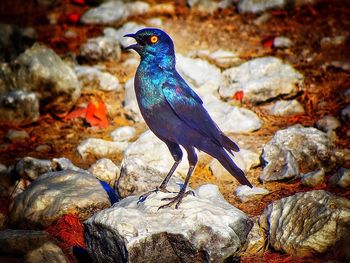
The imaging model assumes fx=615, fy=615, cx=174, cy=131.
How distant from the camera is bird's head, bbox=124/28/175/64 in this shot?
511 centimetres

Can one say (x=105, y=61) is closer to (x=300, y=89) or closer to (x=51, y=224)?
(x=300, y=89)

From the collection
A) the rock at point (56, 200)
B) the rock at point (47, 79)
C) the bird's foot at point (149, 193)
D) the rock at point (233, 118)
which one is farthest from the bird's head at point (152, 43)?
the rock at point (47, 79)

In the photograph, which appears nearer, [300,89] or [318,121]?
[318,121]

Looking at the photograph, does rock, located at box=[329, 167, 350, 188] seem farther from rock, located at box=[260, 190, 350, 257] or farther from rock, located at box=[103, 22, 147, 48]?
rock, located at box=[103, 22, 147, 48]

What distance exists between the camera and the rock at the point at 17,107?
319 inches

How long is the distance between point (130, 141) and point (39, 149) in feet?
3.64

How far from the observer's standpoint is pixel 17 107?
810cm

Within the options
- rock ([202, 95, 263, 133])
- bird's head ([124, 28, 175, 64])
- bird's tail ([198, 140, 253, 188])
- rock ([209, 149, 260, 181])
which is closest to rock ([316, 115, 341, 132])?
rock ([202, 95, 263, 133])

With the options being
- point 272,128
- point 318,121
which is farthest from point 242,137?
point 318,121

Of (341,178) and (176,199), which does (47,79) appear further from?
(341,178)

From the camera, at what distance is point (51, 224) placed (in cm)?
561

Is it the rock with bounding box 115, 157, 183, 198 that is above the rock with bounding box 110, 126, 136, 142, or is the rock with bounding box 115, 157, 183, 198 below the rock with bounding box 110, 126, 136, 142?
above

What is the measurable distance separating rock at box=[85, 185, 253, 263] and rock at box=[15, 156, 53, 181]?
5.99 feet

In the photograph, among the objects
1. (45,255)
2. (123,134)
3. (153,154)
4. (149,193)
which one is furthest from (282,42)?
(45,255)
